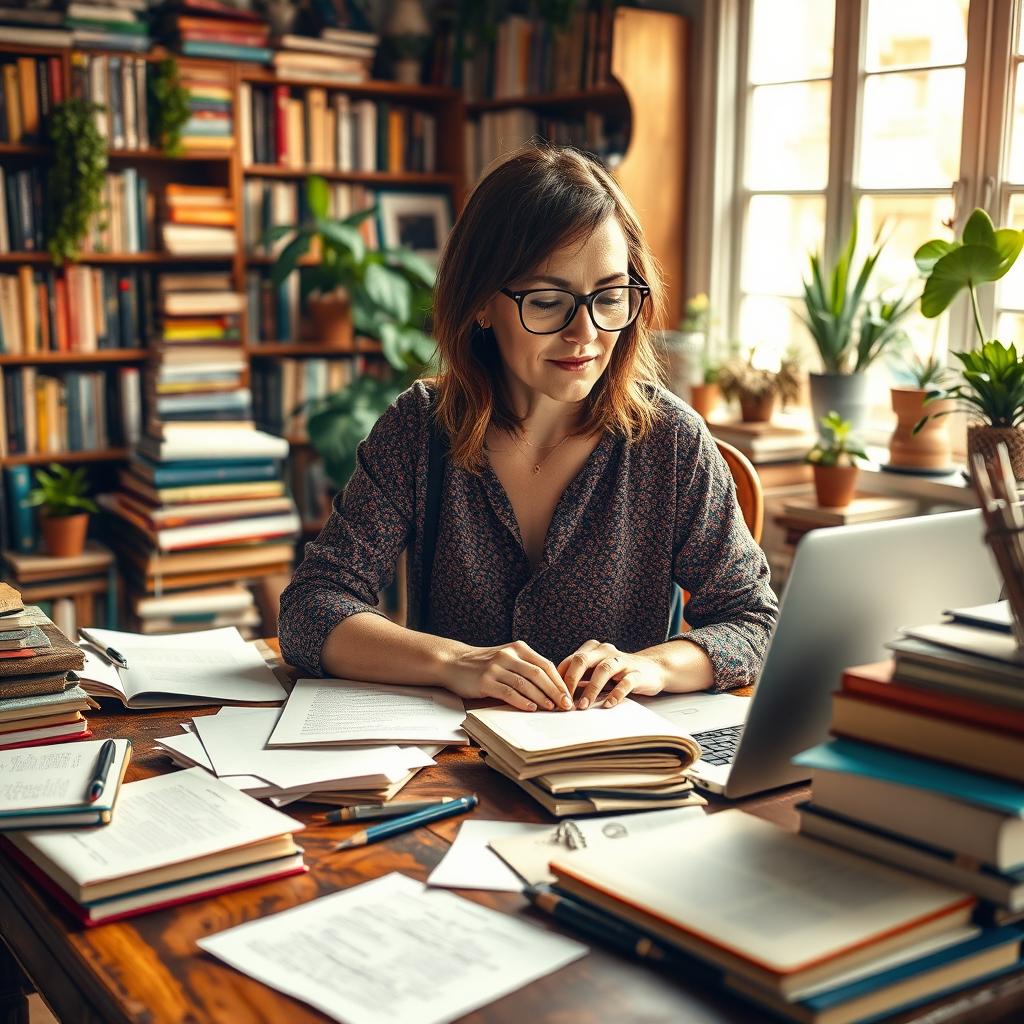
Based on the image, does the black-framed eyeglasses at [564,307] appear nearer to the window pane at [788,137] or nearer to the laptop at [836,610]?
the laptop at [836,610]

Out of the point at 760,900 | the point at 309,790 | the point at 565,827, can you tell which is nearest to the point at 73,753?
the point at 309,790

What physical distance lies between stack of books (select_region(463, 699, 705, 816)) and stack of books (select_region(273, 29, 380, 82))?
3.10m

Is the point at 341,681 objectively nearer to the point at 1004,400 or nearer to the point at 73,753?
the point at 73,753

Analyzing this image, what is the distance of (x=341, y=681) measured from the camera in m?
1.51

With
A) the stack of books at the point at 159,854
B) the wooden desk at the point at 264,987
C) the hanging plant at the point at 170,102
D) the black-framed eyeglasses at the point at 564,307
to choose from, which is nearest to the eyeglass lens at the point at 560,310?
the black-framed eyeglasses at the point at 564,307

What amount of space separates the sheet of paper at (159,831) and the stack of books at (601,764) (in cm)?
22

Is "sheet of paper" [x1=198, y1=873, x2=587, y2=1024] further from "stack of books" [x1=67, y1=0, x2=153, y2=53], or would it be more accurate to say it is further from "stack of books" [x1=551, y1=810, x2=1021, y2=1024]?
"stack of books" [x1=67, y1=0, x2=153, y2=53]

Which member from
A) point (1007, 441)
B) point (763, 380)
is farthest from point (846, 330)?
point (1007, 441)

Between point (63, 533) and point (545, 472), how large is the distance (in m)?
2.25

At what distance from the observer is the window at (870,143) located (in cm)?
276

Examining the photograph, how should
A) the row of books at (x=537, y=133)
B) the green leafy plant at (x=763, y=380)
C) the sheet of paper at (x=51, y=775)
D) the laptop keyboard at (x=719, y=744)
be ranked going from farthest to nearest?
the row of books at (x=537, y=133)
the green leafy plant at (x=763, y=380)
the laptop keyboard at (x=719, y=744)
the sheet of paper at (x=51, y=775)

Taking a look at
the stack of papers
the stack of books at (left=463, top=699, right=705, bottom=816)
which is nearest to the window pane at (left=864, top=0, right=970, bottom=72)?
the stack of books at (left=463, top=699, right=705, bottom=816)

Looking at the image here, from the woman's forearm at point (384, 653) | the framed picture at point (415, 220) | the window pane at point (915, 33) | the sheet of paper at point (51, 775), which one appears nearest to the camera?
the sheet of paper at point (51, 775)

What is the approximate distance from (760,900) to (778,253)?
2.82 metres
